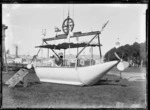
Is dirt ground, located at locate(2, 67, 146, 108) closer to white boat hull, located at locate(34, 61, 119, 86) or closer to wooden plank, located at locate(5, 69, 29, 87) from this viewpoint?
wooden plank, located at locate(5, 69, 29, 87)

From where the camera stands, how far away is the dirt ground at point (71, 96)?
10.3 ft

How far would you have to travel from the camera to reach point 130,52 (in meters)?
3.29

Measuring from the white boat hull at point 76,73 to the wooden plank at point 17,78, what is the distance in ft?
0.88

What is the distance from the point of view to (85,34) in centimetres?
346

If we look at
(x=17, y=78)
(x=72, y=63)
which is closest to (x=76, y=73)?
(x=72, y=63)

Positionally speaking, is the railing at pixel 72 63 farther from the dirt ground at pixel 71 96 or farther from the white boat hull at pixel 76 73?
the dirt ground at pixel 71 96

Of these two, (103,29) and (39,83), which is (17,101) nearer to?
(39,83)

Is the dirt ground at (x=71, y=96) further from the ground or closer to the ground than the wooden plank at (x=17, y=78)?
closer to the ground

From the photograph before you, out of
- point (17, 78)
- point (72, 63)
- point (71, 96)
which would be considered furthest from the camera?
point (72, 63)

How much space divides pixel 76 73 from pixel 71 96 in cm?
69

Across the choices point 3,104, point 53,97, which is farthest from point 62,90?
point 3,104

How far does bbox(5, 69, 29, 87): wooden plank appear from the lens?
11.1 ft

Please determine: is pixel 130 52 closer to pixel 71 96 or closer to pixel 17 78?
pixel 71 96

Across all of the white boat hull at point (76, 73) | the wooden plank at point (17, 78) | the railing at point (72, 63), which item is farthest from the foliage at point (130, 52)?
the wooden plank at point (17, 78)
